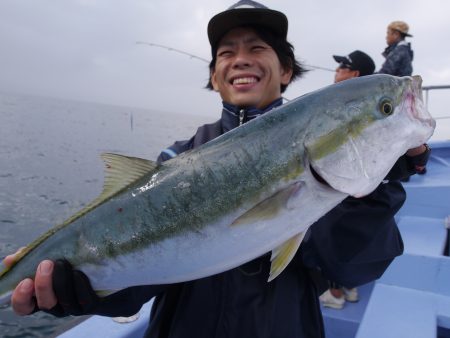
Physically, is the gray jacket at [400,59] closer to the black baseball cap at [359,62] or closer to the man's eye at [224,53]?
the black baseball cap at [359,62]

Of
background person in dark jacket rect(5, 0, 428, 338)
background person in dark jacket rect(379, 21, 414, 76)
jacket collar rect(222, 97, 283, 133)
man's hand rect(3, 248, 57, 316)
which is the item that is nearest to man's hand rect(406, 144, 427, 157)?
background person in dark jacket rect(5, 0, 428, 338)

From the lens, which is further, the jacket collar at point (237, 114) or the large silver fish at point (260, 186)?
the jacket collar at point (237, 114)

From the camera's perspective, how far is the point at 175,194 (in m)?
1.99

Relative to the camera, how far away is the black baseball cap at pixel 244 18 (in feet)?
8.84

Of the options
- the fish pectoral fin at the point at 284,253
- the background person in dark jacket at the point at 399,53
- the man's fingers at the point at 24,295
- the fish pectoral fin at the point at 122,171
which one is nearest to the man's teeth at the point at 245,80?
the fish pectoral fin at the point at 122,171

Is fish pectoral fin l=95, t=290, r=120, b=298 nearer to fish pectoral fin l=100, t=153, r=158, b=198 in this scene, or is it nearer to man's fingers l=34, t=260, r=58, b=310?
man's fingers l=34, t=260, r=58, b=310

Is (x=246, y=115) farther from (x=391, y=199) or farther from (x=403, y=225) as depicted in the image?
(x=403, y=225)

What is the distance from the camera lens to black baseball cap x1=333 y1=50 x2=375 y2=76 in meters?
6.32

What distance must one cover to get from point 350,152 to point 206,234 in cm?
87

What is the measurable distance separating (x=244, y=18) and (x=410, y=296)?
3053mm

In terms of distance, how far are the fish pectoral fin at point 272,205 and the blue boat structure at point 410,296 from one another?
1844 mm

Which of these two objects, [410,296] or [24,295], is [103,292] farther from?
[410,296]

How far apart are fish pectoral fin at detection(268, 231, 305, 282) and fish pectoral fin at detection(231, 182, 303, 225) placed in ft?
0.58

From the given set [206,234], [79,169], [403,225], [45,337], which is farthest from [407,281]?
Answer: [79,169]
